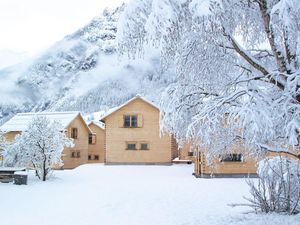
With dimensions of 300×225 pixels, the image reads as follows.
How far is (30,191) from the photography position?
638 inches

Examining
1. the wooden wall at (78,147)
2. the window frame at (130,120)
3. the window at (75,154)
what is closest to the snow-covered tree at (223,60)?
the window frame at (130,120)

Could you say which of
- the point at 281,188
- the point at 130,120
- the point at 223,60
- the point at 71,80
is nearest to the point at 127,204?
the point at 281,188

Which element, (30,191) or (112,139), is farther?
(112,139)

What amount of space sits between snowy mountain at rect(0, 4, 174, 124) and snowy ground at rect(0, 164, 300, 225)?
78199 millimetres

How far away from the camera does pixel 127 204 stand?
12656 mm

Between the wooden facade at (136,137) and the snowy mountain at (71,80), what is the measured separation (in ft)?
213

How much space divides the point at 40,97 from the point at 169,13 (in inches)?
5827

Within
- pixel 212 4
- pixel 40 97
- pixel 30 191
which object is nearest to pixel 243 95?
pixel 212 4

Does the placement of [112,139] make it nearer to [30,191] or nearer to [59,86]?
[30,191]

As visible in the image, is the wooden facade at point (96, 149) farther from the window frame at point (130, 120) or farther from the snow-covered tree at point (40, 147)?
the snow-covered tree at point (40, 147)

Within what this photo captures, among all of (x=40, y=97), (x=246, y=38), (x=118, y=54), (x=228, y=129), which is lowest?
(x=228, y=129)

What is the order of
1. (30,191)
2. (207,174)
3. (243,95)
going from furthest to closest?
1. (207,174)
2. (30,191)
3. (243,95)

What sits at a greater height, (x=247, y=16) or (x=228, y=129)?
(x=247, y=16)

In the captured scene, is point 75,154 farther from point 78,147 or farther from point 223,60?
point 223,60
